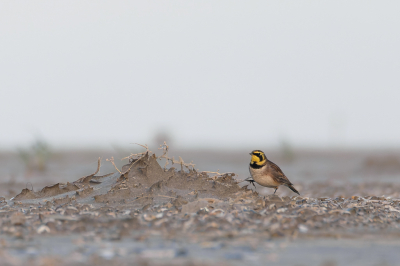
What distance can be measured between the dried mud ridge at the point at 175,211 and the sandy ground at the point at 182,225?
2 cm

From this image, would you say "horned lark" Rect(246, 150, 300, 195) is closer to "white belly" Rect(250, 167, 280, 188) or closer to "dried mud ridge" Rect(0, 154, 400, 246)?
"white belly" Rect(250, 167, 280, 188)

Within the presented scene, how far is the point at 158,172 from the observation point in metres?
10.2

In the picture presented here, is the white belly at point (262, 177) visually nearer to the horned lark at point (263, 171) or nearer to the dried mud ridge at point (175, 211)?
the horned lark at point (263, 171)

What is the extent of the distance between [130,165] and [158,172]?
598 millimetres

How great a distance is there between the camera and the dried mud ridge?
739cm

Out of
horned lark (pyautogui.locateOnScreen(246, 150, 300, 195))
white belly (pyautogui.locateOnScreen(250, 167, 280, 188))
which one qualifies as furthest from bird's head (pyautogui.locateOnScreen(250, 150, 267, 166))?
white belly (pyautogui.locateOnScreen(250, 167, 280, 188))

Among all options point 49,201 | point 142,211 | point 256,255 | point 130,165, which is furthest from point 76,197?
point 256,255

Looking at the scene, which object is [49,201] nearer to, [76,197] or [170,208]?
[76,197]

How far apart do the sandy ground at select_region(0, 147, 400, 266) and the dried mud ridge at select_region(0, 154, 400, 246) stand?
0.06ft

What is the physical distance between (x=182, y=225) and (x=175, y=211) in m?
0.96

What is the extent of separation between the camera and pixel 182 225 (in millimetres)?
7637

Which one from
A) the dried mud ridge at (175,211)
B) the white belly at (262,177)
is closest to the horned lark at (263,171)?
the white belly at (262,177)

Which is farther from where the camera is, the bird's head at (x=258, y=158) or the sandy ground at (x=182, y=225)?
the bird's head at (x=258, y=158)

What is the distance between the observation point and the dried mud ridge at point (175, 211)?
739cm
